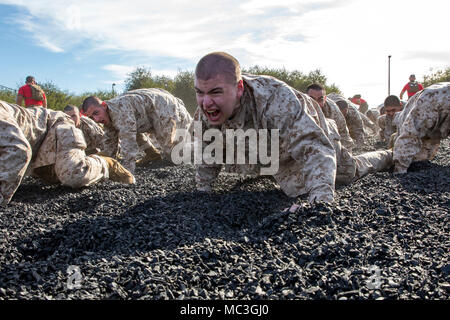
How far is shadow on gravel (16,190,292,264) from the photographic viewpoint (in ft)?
9.11

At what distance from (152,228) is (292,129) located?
5.06 ft

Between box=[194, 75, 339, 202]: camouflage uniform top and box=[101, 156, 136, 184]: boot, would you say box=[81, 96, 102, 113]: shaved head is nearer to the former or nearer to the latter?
box=[101, 156, 136, 184]: boot

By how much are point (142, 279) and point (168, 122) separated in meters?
5.85

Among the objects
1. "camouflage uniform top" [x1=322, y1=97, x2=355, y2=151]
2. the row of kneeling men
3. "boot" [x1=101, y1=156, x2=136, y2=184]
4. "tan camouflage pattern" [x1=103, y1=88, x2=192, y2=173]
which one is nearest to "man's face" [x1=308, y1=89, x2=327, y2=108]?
the row of kneeling men

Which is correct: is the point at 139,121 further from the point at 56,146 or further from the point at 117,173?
the point at 56,146

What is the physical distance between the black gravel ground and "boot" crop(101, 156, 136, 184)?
112 centimetres

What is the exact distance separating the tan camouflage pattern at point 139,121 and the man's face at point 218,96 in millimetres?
3356

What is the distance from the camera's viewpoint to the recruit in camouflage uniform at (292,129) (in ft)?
10.9

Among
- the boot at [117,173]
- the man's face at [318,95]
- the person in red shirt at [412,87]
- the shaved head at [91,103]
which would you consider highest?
the person in red shirt at [412,87]

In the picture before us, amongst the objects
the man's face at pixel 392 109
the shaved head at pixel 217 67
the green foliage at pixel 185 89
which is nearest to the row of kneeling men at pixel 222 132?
the shaved head at pixel 217 67

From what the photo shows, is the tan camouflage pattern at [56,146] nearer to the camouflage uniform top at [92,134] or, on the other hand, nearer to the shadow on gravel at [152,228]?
the shadow on gravel at [152,228]
